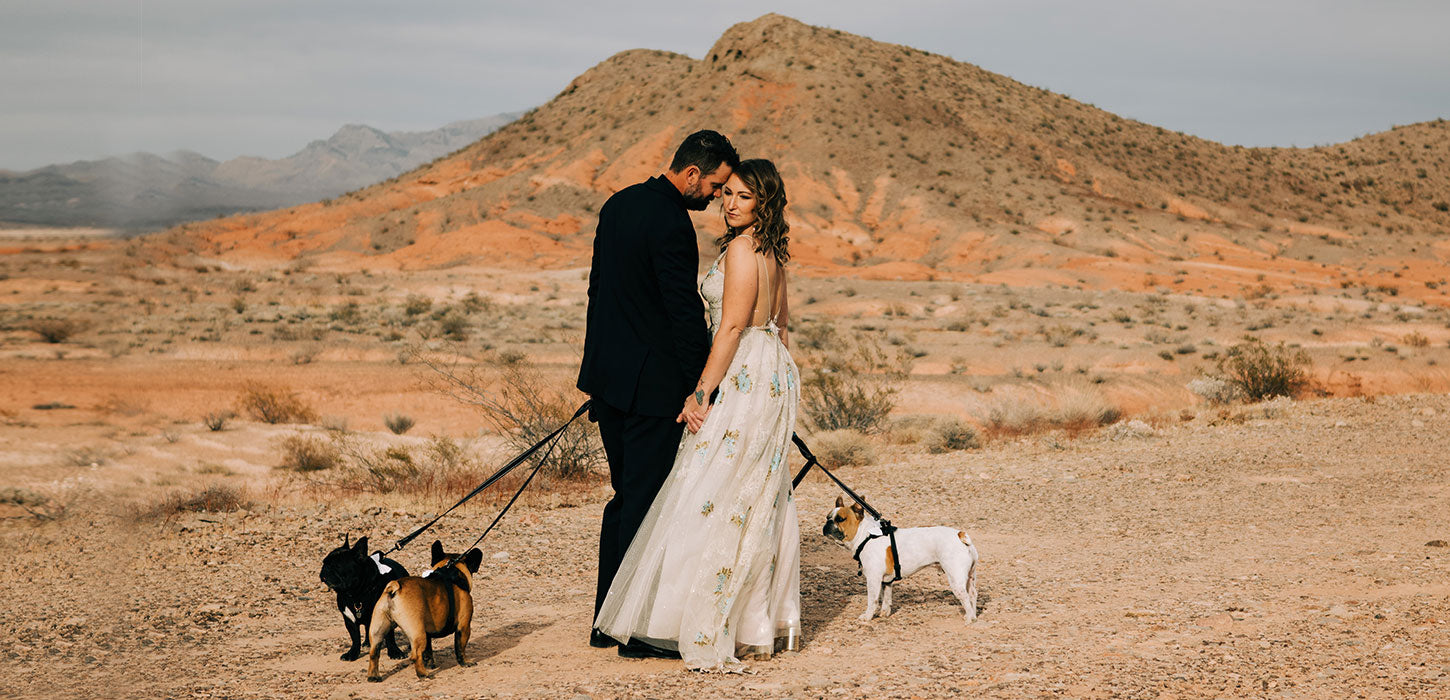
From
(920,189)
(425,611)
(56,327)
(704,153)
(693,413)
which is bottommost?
(425,611)

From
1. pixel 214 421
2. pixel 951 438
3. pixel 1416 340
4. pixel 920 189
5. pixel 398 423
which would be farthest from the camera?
pixel 920 189

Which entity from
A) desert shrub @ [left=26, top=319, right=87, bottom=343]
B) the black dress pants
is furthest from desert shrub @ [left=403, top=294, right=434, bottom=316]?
desert shrub @ [left=26, top=319, right=87, bottom=343]

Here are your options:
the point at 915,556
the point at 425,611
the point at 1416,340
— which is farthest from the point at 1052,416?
the point at 1416,340

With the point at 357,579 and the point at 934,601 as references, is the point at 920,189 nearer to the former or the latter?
the point at 934,601

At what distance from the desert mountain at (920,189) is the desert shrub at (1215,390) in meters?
21.0

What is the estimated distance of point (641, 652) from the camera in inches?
181

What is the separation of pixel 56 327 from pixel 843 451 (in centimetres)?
905

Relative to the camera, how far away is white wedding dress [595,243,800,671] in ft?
14.4

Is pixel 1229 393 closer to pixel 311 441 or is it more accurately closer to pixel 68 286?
pixel 311 441

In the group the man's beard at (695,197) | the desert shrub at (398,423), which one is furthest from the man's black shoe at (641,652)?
the desert shrub at (398,423)

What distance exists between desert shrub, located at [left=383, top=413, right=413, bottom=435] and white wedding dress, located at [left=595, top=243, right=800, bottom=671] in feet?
36.3

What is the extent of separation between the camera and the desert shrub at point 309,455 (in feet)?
37.3

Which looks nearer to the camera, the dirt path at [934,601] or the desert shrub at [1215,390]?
the dirt path at [934,601]

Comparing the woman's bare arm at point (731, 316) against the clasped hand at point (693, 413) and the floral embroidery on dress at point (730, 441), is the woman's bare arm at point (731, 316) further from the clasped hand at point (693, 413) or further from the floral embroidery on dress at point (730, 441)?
the floral embroidery on dress at point (730, 441)
